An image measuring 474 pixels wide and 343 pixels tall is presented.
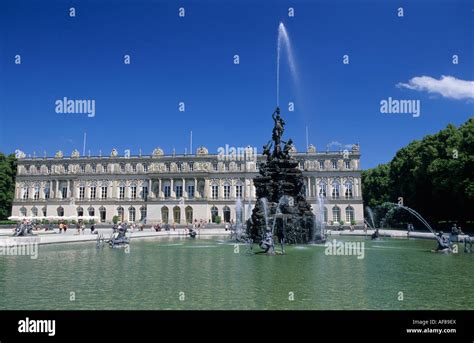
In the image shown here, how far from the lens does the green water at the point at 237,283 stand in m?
9.13

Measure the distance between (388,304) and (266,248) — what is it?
1084 centimetres

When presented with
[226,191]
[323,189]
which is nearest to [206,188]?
[226,191]

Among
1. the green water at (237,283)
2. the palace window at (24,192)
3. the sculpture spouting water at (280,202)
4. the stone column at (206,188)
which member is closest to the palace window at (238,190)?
the stone column at (206,188)

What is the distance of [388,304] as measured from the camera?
29.7ft

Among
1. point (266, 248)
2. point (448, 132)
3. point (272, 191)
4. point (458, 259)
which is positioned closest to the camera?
point (458, 259)

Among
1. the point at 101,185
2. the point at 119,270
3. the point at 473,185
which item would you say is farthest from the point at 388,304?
the point at 101,185

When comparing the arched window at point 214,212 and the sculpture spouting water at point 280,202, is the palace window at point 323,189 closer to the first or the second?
the arched window at point 214,212

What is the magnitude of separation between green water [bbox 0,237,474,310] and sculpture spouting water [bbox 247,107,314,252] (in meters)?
7.96

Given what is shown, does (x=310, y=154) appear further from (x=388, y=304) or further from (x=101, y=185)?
(x=388, y=304)

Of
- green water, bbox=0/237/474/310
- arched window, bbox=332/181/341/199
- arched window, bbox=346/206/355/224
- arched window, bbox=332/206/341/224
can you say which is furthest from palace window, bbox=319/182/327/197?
green water, bbox=0/237/474/310

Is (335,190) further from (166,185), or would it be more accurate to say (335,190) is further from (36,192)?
(36,192)

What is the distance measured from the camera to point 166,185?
277 ft

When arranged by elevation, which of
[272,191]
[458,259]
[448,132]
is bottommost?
[458,259]

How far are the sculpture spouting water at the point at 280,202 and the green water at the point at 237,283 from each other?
26.1 ft
